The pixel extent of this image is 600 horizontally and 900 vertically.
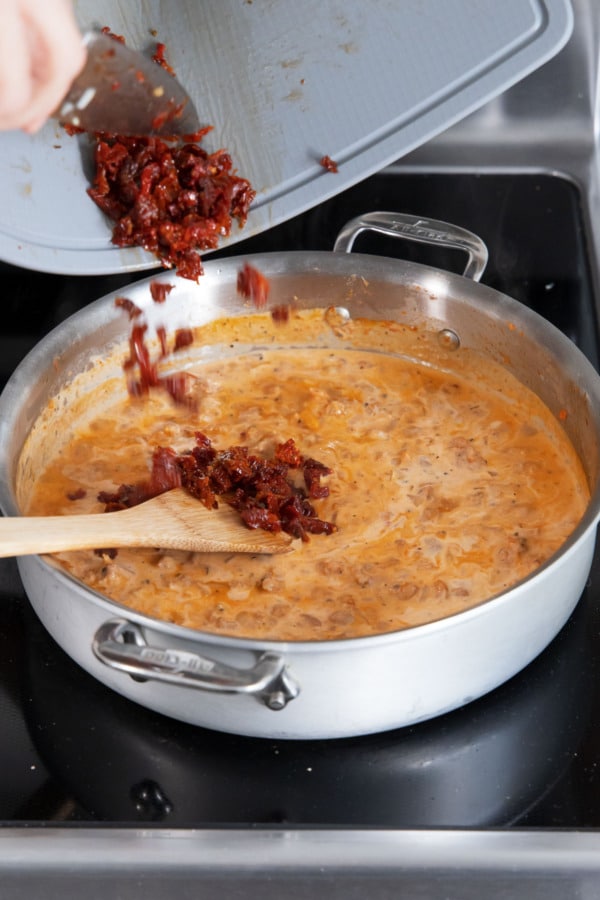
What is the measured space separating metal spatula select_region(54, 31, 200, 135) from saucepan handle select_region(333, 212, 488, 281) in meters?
0.44

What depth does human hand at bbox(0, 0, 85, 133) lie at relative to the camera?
1.21 metres

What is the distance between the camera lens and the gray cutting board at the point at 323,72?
6.04 ft

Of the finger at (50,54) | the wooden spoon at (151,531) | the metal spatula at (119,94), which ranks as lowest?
the wooden spoon at (151,531)

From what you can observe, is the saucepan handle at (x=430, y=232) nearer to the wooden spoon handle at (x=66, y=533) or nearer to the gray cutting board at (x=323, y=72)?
the gray cutting board at (x=323, y=72)

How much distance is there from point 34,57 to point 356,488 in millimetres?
852

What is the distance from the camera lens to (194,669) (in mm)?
1268

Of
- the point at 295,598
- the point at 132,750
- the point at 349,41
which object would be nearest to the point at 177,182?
the point at 349,41

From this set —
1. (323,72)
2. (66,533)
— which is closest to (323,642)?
(66,533)

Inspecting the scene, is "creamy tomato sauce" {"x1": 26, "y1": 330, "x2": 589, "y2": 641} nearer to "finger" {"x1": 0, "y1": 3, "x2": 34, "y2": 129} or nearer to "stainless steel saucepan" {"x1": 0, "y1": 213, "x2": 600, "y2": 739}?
"stainless steel saucepan" {"x1": 0, "y1": 213, "x2": 600, "y2": 739}

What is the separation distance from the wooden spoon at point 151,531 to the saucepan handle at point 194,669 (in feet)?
0.53

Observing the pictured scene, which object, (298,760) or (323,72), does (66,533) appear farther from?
(323,72)

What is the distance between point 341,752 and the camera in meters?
1.47

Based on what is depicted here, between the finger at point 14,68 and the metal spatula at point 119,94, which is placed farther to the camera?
the metal spatula at point 119,94

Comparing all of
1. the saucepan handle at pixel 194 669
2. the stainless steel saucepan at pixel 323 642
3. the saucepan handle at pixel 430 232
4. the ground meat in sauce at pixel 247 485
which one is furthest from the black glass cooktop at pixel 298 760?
the saucepan handle at pixel 430 232
